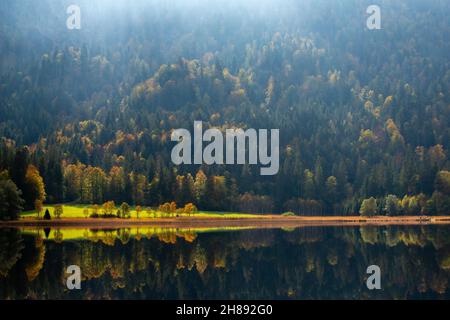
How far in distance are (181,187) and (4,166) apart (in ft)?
132

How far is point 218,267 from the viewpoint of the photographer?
219ft

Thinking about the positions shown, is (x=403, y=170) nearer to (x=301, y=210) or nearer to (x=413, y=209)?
(x=413, y=209)
